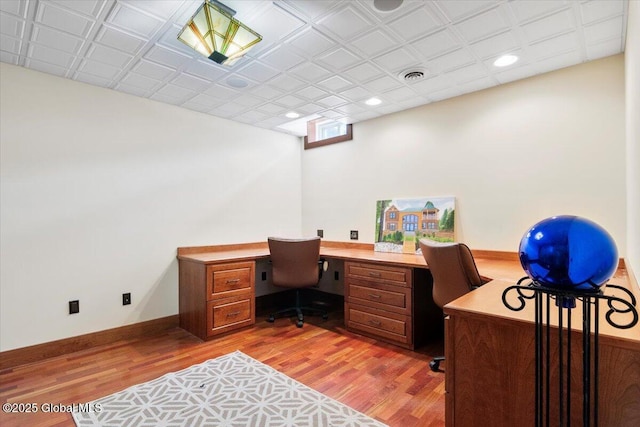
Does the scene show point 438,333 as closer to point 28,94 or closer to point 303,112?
point 303,112

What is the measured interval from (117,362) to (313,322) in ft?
5.97

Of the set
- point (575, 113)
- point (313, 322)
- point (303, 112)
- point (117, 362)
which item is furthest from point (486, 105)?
point (117, 362)

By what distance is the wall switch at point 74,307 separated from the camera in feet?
8.86

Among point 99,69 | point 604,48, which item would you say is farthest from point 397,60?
point 99,69

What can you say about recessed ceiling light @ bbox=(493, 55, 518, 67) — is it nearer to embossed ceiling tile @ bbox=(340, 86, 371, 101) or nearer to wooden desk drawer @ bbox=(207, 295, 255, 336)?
embossed ceiling tile @ bbox=(340, 86, 371, 101)

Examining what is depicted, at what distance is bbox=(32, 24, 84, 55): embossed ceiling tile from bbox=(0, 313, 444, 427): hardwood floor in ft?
7.70

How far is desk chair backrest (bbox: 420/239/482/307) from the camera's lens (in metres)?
2.04

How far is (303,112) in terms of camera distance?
3.58 m

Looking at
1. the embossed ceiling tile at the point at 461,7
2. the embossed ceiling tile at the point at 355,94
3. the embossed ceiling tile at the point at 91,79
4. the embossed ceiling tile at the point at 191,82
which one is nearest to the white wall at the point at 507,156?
the embossed ceiling tile at the point at 355,94

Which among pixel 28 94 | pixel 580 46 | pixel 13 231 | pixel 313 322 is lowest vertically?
pixel 313 322

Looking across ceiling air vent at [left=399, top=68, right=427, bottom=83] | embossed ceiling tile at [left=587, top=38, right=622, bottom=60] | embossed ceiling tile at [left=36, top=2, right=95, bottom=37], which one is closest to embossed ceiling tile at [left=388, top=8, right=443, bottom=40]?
ceiling air vent at [left=399, top=68, right=427, bottom=83]

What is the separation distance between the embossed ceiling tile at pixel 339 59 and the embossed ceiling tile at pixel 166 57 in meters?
1.03

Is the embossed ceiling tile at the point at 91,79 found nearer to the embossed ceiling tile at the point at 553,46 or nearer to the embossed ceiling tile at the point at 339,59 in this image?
the embossed ceiling tile at the point at 339,59

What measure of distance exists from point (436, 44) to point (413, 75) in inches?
18.8
